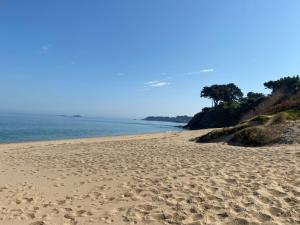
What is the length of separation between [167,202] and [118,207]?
3.34ft

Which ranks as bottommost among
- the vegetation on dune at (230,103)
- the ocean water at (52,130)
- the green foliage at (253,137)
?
the ocean water at (52,130)

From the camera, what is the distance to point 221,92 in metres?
88.6

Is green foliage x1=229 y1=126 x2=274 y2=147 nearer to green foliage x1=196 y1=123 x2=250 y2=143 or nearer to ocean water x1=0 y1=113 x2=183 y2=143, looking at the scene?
green foliage x1=196 y1=123 x2=250 y2=143

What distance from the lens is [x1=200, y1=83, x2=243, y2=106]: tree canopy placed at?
3484 inches

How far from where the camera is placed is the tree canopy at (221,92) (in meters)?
88.5

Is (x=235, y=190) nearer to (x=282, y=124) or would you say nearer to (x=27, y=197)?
(x=27, y=197)

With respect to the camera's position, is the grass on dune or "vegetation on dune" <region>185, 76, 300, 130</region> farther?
"vegetation on dune" <region>185, 76, 300, 130</region>

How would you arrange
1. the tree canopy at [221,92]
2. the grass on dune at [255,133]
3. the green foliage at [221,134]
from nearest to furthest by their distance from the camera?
the grass on dune at [255,133], the green foliage at [221,134], the tree canopy at [221,92]

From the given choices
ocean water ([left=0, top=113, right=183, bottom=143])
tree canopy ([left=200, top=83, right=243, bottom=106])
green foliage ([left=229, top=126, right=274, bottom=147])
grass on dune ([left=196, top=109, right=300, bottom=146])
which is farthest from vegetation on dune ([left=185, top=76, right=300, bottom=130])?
green foliage ([left=229, top=126, right=274, bottom=147])

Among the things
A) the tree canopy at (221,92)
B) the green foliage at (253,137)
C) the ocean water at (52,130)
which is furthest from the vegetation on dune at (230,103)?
the green foliage at (253,137)

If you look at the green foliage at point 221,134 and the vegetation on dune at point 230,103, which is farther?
the vegetation on dune at point 230,103

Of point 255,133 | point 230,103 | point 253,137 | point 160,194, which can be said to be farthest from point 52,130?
point 160,194

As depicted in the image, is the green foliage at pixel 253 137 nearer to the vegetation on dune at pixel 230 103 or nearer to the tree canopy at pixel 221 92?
the vegetation on dune at pixel 230 103

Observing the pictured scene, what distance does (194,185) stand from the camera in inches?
299
